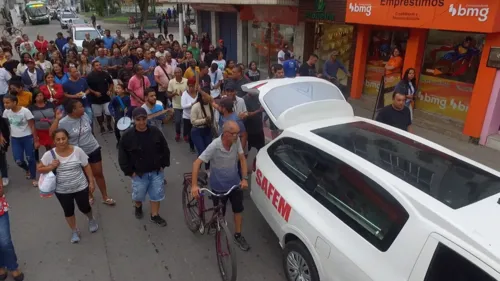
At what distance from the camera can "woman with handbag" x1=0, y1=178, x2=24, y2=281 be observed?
368 cm

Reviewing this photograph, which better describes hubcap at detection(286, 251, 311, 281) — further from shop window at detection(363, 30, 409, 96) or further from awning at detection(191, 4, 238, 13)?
awning at detection(191, 4, 238, 13)

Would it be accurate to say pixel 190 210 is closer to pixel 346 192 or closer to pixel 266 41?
pixel 346 192

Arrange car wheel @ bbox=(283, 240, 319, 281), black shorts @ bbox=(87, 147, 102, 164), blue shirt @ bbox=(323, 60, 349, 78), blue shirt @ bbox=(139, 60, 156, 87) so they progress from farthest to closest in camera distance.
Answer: blue shirt @ bbox=(323, 60, 349, 78), blue shirt @ bbox=(139, 60, 156, 87), black shorts @ bbox=(87, 147, 102, 164), car wheel @ bbox=(283, 240, 319, 281)

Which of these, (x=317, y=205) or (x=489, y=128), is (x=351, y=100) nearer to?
(x=489, y=128)

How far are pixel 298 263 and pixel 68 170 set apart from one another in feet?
9.03

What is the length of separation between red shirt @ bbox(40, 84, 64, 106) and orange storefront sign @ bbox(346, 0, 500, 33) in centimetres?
726

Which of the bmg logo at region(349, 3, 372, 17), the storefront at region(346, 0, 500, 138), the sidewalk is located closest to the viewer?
the sidewalk

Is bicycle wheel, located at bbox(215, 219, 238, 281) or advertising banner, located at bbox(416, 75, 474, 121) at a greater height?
advertising banner, located at bbox(416, 75, 474, 121)

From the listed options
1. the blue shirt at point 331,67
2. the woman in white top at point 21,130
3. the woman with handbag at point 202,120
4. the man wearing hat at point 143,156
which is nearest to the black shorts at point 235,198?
the man wearing hat at point 143,156

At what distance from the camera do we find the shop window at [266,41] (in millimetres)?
13812

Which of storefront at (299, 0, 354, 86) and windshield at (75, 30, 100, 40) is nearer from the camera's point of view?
storefront at (299, 0, 354, 86)

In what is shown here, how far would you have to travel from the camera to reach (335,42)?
11.8m

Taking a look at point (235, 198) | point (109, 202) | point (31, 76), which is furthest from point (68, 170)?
point (31, 76)

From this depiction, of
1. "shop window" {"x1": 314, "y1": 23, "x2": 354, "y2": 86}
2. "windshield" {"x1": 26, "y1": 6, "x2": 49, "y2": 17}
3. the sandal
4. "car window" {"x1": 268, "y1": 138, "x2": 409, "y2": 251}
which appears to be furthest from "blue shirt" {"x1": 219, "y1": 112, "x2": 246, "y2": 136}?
"windshield" {"x1": 26, "y1": 6, "x2": 49, "y2": 17}
